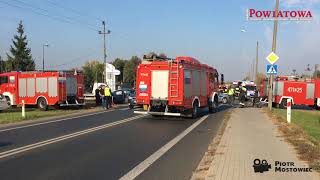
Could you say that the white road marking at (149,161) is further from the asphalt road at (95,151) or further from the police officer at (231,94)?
the police officer at (231,94)

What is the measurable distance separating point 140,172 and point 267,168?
7.95ft

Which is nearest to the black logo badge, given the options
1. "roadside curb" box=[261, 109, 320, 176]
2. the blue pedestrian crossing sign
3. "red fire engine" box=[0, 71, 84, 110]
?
"roadside curb" box=[261, 109, 320, 176]

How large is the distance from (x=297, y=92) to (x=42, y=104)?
1902 centimetres

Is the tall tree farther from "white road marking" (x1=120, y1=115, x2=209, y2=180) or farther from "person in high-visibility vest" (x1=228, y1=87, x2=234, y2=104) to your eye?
"white road marking" (x1=120, y1=115, x2=209, y2=180)

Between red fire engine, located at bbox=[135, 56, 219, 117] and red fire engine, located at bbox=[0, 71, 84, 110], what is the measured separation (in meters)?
9.32

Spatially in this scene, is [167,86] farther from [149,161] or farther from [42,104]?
[149,161]

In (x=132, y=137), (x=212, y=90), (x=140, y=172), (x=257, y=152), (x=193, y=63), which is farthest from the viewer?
(x=212, y=90)

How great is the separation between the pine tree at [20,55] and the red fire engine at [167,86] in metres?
69.7

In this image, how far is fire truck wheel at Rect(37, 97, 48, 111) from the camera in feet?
106

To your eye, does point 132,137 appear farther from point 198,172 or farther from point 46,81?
point 46,81

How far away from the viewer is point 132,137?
622 inches

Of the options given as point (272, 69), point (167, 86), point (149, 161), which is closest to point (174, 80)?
point (167, 86)

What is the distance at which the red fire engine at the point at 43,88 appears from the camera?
105ft

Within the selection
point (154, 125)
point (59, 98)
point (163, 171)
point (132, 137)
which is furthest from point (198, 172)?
point (59, 98)
